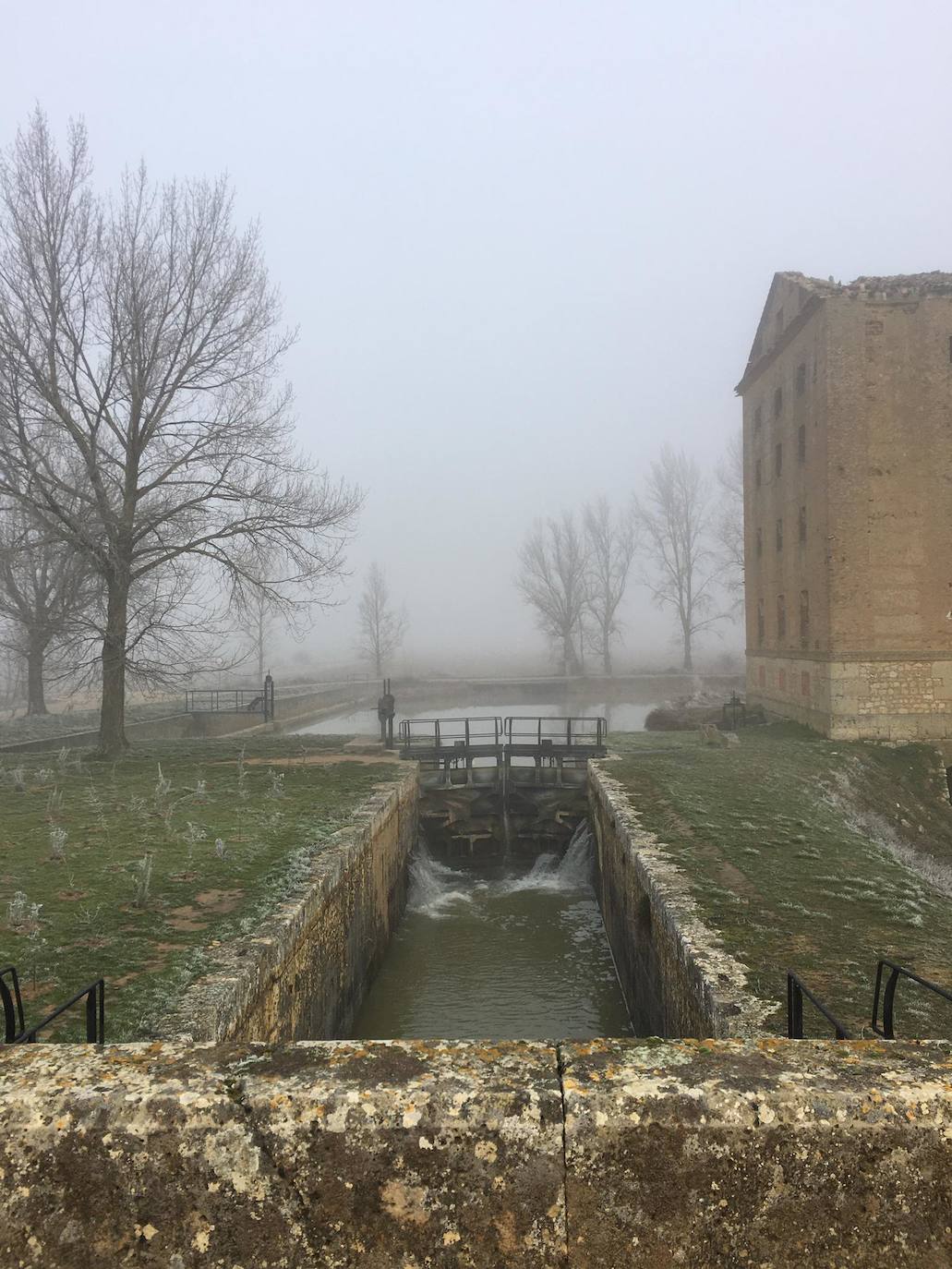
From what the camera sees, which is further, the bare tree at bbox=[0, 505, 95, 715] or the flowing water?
the bare tree at bbox=[0, 505, 95, 715]

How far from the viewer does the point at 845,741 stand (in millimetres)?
18875

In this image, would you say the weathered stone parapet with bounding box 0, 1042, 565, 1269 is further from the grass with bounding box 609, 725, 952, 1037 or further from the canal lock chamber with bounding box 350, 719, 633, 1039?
the canal lock chamber with bounding box 350, 719, 633, 1039

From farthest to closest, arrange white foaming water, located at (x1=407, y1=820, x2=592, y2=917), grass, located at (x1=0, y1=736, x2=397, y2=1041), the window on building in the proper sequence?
the window on building → white foaming water, located at (x1=407, y1=820, x2=592, y2=917) → grass, located at (x1=0, y1=736, x2=397, y2=1041)

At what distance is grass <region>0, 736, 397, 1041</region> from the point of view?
5.34 meters

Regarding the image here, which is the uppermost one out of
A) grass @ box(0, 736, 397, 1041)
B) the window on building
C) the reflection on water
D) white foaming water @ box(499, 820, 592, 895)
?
Result: the window on building

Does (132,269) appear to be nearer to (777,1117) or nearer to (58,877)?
(58,877)

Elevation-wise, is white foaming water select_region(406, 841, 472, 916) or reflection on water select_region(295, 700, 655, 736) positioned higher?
reflection on water select_region(295, 700, 655, 736)

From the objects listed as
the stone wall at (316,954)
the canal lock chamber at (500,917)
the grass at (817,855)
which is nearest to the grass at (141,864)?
the stone wall at (316,954)

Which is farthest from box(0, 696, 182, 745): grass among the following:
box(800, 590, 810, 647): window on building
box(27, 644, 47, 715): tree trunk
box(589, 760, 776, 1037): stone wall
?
box(800, 590, 810, 647): window on building

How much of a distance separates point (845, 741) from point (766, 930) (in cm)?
1407

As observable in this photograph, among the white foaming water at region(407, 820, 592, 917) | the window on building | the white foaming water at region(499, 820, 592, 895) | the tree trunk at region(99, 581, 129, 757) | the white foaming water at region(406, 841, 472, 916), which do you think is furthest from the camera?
the window on building

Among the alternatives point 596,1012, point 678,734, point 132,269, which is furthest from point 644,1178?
point 678,734

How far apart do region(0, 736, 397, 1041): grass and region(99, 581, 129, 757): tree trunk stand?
131 cm

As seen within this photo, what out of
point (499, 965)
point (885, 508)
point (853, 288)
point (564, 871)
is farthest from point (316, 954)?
point (853, 288)
